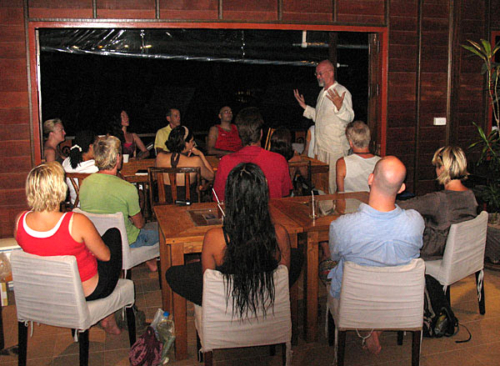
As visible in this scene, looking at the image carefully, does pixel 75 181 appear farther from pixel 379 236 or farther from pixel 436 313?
pixel 436 313

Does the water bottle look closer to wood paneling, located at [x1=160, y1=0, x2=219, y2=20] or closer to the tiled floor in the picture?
the tiled floor

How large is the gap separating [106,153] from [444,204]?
2237mm

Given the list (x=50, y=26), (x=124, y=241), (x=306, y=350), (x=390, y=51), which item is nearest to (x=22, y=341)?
(x=124, y=241)

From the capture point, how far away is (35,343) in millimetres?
3244

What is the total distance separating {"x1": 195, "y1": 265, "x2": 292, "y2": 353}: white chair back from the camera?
7.62 feet

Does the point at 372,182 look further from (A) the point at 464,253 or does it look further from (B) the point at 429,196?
(A) the point at 464,253

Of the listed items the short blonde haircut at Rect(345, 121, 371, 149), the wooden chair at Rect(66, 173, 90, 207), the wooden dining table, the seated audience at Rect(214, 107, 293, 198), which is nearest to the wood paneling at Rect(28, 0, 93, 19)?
the wooden dining table

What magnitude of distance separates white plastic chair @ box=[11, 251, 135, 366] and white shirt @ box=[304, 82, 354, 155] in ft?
11.6

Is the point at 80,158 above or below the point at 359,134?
below

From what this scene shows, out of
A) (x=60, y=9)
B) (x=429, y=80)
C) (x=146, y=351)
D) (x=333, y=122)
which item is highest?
(x=60, y=9)

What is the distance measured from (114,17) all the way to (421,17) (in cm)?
344

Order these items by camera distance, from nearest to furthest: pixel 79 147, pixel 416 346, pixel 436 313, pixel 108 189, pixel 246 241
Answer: pixel 246 241 < pixel 416 346 < pixel 436 313 < pixel 108 189 < pixel 79 147

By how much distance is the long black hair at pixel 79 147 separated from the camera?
4293mm

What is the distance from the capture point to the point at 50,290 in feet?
8.30
